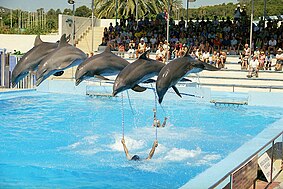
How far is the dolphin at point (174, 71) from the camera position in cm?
551

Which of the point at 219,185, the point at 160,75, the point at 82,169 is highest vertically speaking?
the point at 160,75

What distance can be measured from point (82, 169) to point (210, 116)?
7.12 m

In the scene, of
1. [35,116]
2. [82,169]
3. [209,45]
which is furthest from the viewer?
[209,45]

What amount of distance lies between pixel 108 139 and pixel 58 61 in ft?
18.0

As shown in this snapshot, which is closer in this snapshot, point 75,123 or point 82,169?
point 82,169

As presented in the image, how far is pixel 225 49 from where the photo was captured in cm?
2312

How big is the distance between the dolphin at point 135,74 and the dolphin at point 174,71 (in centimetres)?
18

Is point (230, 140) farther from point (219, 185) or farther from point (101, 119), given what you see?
point (219, 185)

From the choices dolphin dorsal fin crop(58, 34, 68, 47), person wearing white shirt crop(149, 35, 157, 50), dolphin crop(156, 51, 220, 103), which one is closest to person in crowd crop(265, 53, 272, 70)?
person wearing white shirt crop(149, 35, 157, 50)

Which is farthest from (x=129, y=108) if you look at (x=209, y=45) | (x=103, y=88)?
(x=209, y=45)

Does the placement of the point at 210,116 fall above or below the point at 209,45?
below

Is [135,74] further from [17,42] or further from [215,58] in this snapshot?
[17,42]

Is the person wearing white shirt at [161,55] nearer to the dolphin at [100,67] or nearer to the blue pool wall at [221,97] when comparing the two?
A: the blue pool wall at [221,97]

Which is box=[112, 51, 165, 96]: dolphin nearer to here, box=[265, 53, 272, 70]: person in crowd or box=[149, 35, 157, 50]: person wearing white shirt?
box=[265, 53, 272, 70]: person in crowd
